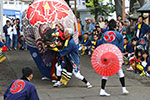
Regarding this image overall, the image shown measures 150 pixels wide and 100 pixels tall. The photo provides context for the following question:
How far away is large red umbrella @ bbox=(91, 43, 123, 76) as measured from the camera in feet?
24.8

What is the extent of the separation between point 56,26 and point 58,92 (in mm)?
1719

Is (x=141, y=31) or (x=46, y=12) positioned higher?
(x=46, y=12)

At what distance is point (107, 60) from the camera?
7.54 m

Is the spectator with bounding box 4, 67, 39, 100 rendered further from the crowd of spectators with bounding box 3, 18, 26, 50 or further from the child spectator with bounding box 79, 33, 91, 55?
the crowd of spectators with bounding box 3, 18, 26, 50

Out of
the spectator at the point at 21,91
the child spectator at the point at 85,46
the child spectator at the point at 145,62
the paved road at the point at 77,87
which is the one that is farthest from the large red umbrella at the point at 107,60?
the child spectator at the point at 85,46

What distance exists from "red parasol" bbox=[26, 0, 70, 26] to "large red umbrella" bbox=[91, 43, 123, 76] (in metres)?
1.79

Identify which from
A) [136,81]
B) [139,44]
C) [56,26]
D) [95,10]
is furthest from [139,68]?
[95,10]

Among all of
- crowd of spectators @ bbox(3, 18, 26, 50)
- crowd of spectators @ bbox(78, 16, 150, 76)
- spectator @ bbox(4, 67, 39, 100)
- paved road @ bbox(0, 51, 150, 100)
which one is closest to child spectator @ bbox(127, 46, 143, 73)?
crowd of spectators @ bbox(78, 16, 150, 76)

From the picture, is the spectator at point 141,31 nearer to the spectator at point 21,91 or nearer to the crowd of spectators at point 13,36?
the crowd of spectators at point 13,36

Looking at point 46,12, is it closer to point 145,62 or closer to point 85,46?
point 145,62

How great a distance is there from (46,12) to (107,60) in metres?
2.36

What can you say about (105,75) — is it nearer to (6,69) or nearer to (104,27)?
(6,69)

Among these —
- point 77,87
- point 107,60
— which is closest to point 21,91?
point 107,60

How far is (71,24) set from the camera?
914 cm
